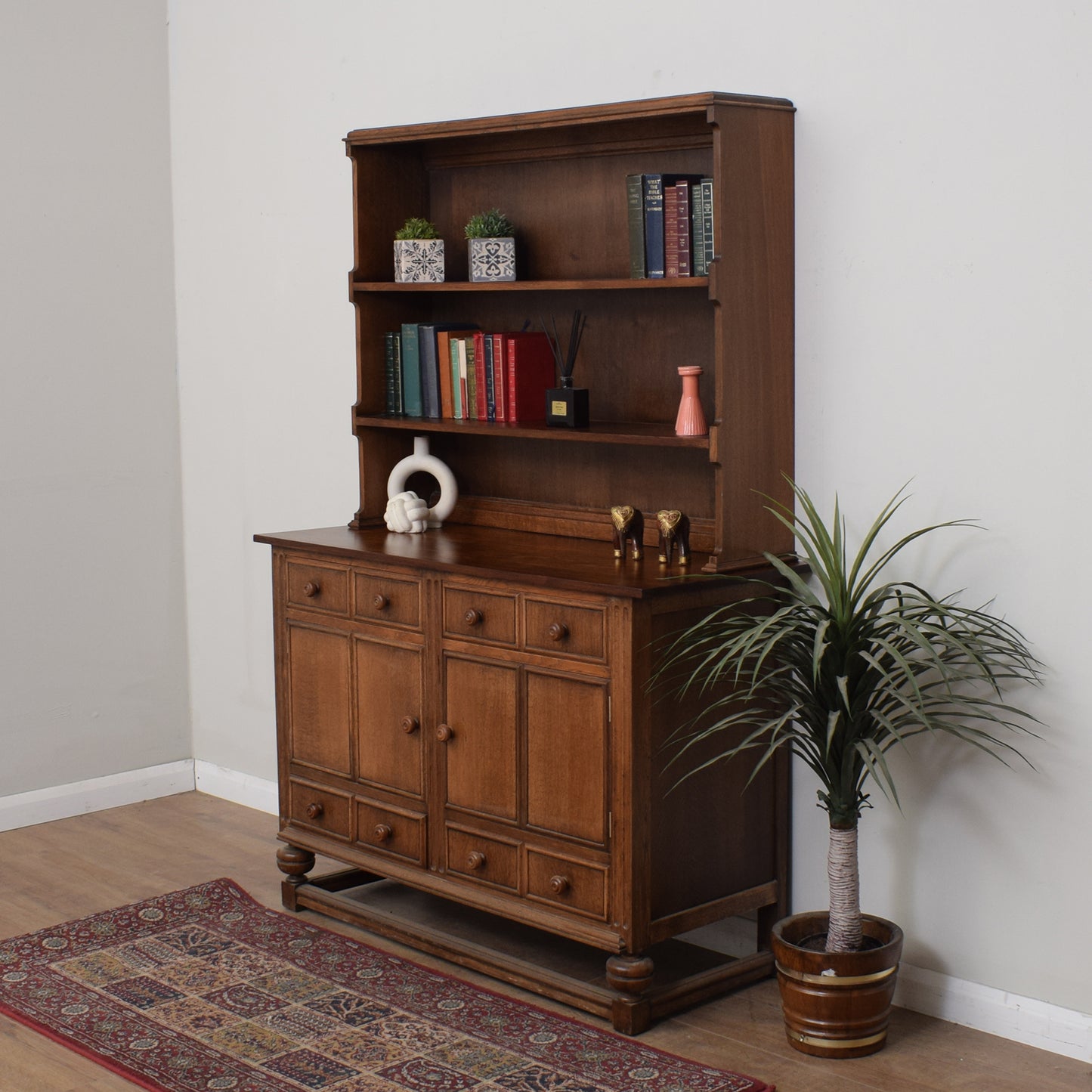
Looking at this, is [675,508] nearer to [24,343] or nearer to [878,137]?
[878,137]

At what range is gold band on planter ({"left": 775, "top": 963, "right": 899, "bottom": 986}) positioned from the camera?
9.83 ft

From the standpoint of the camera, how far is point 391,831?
366 cm

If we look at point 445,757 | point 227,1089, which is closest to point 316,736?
point 445,757

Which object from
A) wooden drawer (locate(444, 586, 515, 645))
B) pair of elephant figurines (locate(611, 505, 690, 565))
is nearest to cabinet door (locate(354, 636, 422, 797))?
wooden drawer (locate(444, 586, 515, 645))

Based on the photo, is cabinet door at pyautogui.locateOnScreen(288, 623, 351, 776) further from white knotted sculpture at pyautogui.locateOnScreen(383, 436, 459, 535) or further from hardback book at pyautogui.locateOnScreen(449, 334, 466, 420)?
hardback book at pyautogui.locateOnScreen(449, 334, 466, 420)

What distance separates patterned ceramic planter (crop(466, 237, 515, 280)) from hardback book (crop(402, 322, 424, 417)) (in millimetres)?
286

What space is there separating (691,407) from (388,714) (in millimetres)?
1075

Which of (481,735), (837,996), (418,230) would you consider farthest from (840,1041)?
(418,230)

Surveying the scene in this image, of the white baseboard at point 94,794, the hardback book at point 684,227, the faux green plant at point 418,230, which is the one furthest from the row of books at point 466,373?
the white baseboard at point 94,794

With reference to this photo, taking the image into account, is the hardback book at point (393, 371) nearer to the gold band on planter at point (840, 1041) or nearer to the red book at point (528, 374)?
the red book at point (528, 374)

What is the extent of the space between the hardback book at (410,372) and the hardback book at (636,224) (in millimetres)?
790

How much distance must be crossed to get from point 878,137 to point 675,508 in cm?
99

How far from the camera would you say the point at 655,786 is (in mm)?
3113

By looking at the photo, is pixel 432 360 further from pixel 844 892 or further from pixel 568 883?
pixel 844 892
